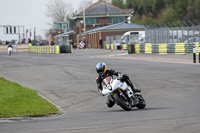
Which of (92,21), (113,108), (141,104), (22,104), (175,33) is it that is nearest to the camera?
(141,104)

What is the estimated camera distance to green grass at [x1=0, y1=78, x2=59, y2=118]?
11.2 m

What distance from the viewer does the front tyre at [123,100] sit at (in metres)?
10.6

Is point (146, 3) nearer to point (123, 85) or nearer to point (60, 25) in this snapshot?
point (60, 25)

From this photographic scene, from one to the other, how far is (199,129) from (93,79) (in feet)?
42.4

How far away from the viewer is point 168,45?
123 feet

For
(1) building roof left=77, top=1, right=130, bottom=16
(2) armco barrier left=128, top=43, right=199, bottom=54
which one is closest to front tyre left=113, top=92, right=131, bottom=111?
(2) armco barrier left=128, top=43, right=199, bottom=54

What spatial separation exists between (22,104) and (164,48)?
2695cm

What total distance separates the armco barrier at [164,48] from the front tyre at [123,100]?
22.7 m

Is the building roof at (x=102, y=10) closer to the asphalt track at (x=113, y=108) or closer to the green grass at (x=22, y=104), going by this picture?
the asphalt track at (x=113, y=108)

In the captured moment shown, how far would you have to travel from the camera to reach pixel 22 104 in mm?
12672

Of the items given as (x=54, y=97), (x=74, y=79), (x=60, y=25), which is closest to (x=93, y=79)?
(x=74, y=79)

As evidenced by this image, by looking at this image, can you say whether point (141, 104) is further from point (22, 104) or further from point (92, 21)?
point (92, 21)

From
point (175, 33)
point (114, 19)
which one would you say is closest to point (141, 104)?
point (175, 33)

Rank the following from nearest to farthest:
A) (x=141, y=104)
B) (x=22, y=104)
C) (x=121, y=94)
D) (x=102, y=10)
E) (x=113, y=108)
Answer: (x=121, y=94), (x=141, y=104), (x=113, y=108), (x=22, y=104), (x=102, y=10)
